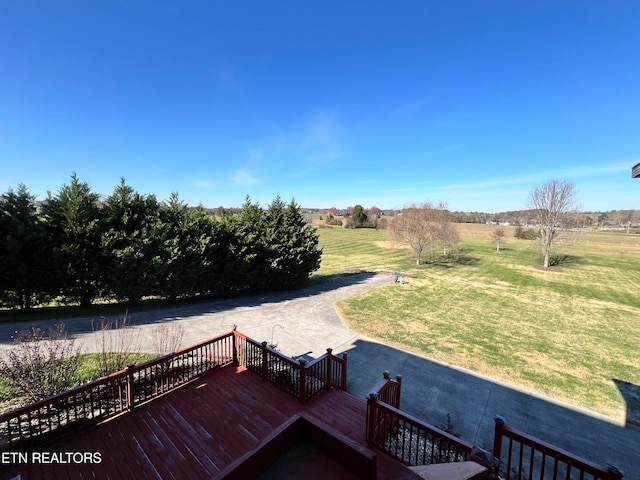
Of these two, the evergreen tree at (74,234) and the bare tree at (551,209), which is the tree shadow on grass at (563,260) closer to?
the bare tree at (551,209)

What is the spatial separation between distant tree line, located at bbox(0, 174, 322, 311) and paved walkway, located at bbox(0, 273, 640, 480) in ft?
5.18

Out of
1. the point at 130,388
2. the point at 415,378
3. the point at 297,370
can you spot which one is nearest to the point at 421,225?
the point at 415,378

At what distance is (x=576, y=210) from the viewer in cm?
2855

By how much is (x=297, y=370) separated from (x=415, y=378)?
13.5 feet

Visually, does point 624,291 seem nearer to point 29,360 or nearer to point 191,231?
point 191,231

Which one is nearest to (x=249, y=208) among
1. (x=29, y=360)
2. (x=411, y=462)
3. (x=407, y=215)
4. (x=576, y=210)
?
(x=29, y=360)

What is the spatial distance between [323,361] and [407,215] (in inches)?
947

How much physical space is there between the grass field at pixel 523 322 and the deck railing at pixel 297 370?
4686 millimetres

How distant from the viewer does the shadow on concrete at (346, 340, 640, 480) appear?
602cm

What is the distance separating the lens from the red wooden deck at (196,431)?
4.22m

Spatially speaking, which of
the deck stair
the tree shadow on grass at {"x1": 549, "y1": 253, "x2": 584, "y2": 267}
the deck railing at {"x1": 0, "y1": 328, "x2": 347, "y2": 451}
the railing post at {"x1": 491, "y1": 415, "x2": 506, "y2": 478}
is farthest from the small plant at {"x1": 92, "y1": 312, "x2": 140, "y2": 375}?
the tree shadow on grass at {"x1": 549, "y1": 253, "x2": 584, "y2": 267}

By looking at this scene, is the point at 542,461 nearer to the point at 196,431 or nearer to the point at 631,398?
the point at 196,431

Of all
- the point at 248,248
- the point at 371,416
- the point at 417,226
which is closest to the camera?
the point at 371,416

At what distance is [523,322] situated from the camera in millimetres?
13750
